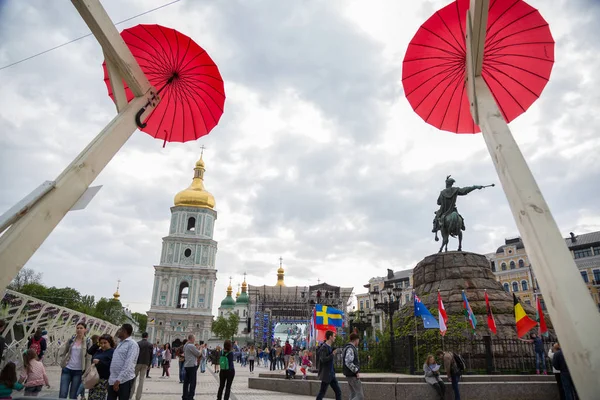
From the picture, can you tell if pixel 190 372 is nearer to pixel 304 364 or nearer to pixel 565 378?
pixel 565 378

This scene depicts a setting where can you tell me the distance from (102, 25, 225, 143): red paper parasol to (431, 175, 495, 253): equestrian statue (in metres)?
12.8

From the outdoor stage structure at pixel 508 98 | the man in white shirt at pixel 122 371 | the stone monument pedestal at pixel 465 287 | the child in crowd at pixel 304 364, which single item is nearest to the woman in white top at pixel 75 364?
the man in white shirt at pixel 122 371

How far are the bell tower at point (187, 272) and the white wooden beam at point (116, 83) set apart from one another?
5528 centimetres

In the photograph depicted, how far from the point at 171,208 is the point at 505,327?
55772 millimetres

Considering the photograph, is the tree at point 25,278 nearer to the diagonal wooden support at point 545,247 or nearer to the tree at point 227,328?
the tree at point 227,328

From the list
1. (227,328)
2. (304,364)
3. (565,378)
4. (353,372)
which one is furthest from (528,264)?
(353,372)

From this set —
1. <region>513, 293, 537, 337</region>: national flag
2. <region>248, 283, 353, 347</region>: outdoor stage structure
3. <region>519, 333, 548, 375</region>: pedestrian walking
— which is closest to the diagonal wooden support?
<region>513, 293, 537, 337</region>: national flag

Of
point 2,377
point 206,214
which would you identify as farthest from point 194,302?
point 2,377

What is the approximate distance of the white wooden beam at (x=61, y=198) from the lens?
2754 mm

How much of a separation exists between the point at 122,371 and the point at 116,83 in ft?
12.6

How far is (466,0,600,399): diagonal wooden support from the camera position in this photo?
2.19m

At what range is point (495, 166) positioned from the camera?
3186 millimetres

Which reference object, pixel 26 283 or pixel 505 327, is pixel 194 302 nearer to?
pixel 26 283

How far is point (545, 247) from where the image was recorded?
2580 mm
